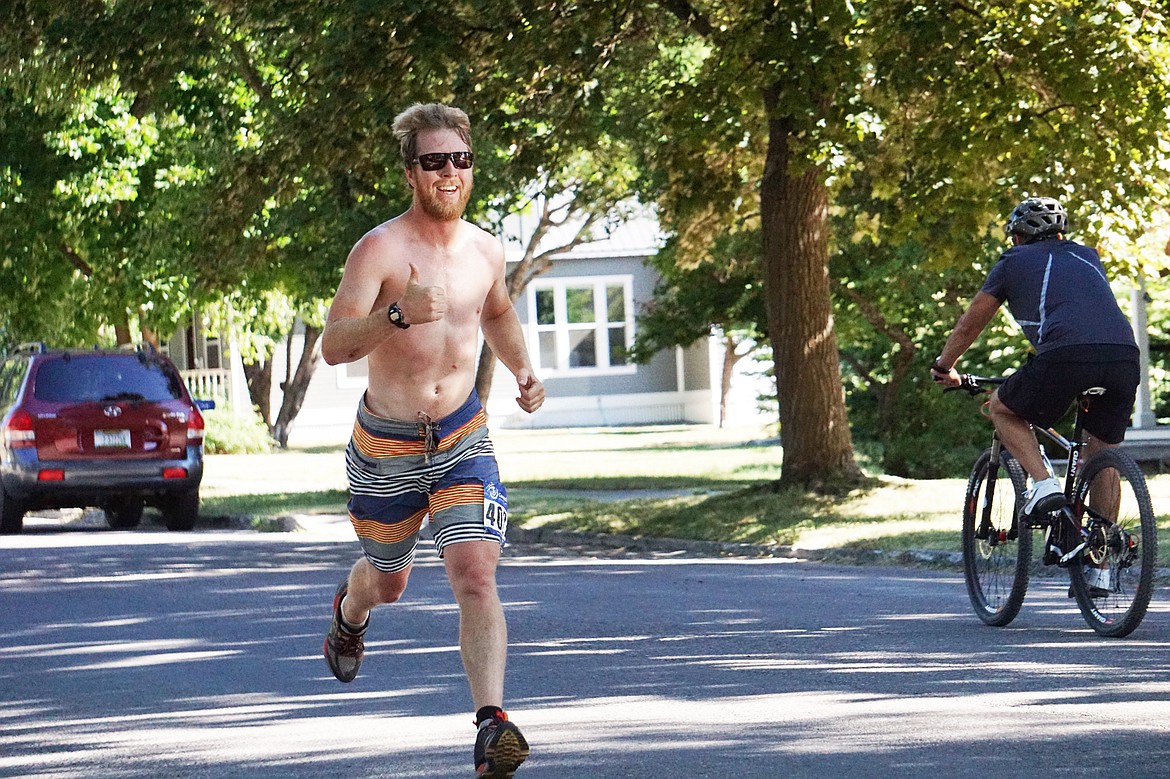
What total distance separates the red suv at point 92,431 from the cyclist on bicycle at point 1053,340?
38.0 ft

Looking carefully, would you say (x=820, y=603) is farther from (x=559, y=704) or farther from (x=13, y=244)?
(x=13, y=244)

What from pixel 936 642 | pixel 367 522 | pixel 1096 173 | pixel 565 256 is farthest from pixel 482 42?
pixel 565 256

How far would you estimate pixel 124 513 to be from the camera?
21.5m

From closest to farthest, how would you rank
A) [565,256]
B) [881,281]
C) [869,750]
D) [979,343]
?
[869,750] < [881,281] < [979,343] < [565,256]

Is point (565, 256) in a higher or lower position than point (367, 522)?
higher

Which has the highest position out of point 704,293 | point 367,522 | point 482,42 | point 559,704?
point 482,42

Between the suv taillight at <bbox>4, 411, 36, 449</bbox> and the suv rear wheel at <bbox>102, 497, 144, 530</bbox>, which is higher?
the suv taillight at <bbox>4, 411, 36, 449</bbox>

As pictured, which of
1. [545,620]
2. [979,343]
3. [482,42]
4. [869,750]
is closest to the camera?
[869,750]

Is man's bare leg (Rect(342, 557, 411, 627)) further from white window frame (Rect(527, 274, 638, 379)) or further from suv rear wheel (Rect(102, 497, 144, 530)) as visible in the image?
white window frame (Rect(527, 274, 638, 379))

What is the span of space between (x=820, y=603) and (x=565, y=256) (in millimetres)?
37329

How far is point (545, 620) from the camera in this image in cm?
1086

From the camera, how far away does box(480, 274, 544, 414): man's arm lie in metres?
6.75

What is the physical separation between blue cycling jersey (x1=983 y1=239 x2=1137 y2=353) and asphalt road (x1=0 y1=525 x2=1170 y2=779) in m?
1.47

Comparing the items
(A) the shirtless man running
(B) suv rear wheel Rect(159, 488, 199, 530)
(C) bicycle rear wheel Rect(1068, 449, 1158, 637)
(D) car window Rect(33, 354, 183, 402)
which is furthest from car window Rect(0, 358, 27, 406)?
(A) the shirtless man running
